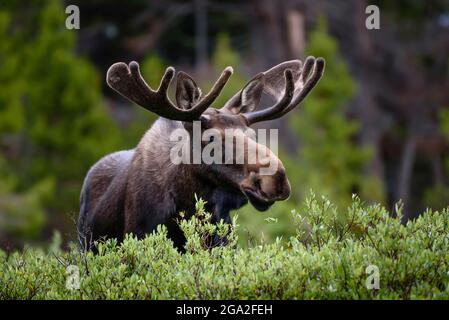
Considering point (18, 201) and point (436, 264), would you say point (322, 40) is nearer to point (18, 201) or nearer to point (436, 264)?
point (18, 201)

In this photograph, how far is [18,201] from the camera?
28312 millimetres

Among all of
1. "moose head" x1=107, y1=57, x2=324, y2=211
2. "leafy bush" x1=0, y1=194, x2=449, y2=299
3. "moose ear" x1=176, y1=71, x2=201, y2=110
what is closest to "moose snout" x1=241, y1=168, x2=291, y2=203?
"moose head" x1=107, y1=57, x2=324, y2=211

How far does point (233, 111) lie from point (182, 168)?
0.67 metres

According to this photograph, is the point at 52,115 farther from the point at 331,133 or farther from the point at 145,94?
the point at 145,94

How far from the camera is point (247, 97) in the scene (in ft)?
28.4

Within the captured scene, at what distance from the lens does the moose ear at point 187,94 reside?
827cm

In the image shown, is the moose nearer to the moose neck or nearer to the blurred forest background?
the moose neck

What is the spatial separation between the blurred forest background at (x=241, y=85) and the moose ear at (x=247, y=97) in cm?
1559

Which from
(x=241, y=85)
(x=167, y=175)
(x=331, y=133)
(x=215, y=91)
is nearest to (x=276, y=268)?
(x=215, y=91)

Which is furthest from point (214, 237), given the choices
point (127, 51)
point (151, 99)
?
point (127, 51)

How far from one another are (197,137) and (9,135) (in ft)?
84.4

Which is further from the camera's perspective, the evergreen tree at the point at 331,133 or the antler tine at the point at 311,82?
the evergreen tree at the point at 331,133

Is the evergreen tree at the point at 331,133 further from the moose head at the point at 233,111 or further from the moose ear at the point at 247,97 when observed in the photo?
the moose head at the point at 233,111

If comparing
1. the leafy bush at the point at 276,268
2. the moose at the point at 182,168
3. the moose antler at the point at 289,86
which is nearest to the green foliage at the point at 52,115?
the moose antler at the point at 289,86
